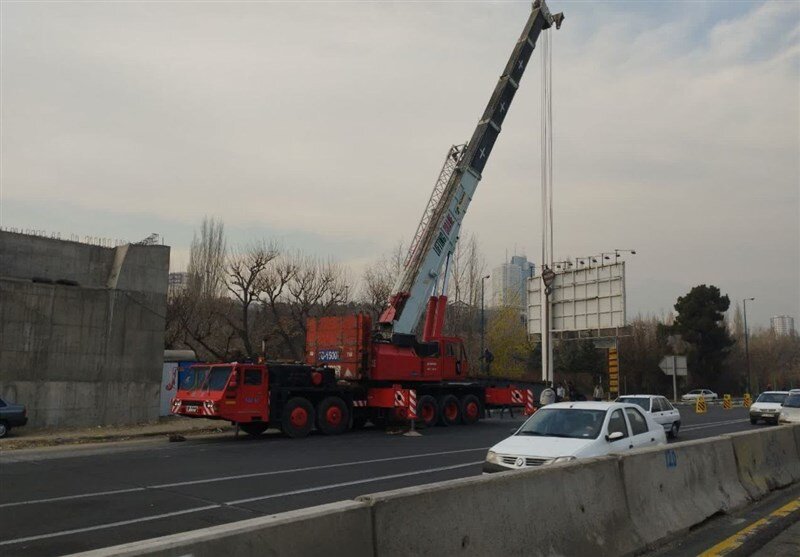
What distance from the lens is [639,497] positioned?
702 cm

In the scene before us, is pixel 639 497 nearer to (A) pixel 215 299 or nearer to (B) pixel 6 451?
(B) pixel 6 451

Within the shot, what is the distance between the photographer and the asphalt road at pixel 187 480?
813 centimetres

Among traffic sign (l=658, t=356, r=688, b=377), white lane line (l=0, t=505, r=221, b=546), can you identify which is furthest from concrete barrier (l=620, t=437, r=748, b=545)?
traffic sign (l=658, t=356, r=688, b=377)

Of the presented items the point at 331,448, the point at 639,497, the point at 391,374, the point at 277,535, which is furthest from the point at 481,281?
the point at 277,535

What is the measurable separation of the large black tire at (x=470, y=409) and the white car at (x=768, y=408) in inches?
440

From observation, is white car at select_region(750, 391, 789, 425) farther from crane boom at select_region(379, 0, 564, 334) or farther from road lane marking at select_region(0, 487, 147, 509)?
road lane marking at select_region(0, 487, 147, 509)

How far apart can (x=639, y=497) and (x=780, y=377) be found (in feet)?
279

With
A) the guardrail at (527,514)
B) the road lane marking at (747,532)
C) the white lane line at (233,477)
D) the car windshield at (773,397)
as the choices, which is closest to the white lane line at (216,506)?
the white lane line at (233,477)

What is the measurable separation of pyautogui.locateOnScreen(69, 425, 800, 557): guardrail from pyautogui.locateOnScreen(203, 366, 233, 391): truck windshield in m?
13.4

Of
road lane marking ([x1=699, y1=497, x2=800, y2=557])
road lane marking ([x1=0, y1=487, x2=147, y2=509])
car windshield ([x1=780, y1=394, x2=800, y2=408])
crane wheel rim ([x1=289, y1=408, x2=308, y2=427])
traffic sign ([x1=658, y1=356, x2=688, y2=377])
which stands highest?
traffic sign ([x1=658, y1=356, x2=688, y2=377])

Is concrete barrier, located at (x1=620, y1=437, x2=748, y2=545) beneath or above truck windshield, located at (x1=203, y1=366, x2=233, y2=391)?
beneath

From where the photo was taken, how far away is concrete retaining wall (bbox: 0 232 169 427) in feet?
74.7

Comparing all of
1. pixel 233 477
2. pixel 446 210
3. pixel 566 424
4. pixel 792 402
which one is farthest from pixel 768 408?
pixel 233 477

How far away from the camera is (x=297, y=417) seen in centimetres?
1997
